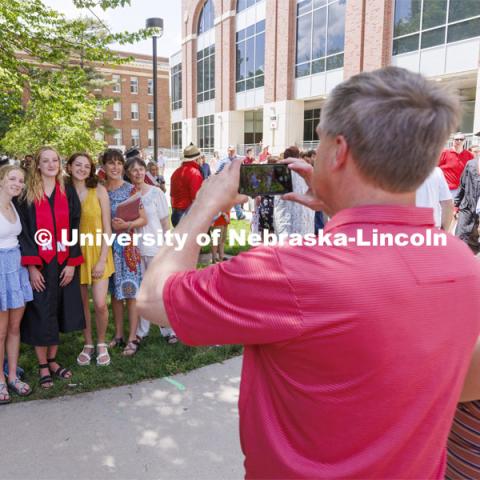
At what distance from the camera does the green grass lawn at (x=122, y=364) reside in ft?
13.5


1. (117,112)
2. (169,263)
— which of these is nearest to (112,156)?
(169,263)

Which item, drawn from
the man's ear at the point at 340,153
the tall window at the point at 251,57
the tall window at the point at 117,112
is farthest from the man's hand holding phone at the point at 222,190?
the tall window at the point at 117,112

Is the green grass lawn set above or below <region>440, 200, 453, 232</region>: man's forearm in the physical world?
below

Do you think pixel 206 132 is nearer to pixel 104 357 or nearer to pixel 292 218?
pixel 292 218

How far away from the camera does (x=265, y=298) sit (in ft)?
3.28

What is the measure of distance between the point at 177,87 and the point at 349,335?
140 feet

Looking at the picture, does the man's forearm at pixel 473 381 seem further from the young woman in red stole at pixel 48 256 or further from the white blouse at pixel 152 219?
the white blouse at pixel 152 219

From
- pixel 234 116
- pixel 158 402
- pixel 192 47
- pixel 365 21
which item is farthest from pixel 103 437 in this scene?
pixel 192 47

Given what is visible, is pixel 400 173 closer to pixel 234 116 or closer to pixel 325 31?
pixel 325 31

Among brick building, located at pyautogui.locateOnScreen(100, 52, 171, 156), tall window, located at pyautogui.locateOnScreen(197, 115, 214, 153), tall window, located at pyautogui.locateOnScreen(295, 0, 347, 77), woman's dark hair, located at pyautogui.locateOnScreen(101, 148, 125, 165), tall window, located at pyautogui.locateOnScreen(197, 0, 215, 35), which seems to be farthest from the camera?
brick building, located at pyautogui.locateOnScreen(100, 52, 171, 156)

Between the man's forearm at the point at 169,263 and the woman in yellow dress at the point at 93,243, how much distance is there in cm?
361

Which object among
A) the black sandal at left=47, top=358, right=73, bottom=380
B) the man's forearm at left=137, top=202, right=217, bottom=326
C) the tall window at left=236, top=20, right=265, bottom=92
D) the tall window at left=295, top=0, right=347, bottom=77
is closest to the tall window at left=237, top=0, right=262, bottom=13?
the tall window at left=236, top=20, right=265, bottom=92

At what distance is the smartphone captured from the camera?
4.69 feet

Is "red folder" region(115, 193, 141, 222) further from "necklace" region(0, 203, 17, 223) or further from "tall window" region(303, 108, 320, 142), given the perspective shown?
"tall window" region(303, 108, 320, 142)
